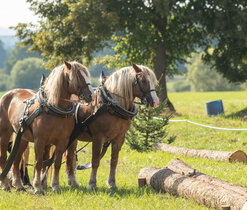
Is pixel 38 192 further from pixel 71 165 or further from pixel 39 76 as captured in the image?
pixel 39 76

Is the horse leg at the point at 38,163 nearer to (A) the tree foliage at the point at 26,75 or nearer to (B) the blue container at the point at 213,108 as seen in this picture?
(B) the blue container at the point at 213,108

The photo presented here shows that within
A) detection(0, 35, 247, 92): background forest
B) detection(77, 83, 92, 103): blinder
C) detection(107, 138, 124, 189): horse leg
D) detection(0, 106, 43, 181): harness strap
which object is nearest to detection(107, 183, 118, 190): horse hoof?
detection(107, 138, 124, 189): horse leg

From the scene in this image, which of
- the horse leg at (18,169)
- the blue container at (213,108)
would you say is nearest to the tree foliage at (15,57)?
the blue container at (213,108)

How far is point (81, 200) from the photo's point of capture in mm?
6441

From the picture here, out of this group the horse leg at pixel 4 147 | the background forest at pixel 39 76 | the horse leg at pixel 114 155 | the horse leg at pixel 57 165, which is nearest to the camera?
the horse leg at pixel 57 165

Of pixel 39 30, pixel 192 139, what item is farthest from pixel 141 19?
pixel 192 139

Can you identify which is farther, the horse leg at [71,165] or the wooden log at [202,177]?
the horse leg at [71,165]

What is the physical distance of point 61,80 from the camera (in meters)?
6.68

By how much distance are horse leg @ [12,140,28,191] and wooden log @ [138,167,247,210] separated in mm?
2246

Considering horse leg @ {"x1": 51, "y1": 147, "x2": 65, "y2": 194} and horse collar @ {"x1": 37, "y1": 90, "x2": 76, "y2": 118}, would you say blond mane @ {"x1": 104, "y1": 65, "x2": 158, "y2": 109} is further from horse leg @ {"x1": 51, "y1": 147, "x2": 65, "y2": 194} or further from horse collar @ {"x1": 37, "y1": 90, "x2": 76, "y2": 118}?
horse leg @ {"x1": 51, "y1": 147, "x2": 65, "y2": 194}

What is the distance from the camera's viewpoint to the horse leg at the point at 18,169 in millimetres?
7512

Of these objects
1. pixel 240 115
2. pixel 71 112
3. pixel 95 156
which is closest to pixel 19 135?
pixel 71 112

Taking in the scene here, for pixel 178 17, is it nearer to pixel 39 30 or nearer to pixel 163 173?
pixel 39 30

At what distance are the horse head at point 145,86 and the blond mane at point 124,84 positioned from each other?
2cm
